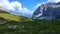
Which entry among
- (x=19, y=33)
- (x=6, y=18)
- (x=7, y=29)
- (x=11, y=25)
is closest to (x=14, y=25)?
(x=11, y=25)

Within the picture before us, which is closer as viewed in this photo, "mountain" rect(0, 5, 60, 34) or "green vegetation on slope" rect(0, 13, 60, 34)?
"green vegetation on slope" rect(0, 13, 60, 34)

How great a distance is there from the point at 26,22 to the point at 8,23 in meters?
20.3

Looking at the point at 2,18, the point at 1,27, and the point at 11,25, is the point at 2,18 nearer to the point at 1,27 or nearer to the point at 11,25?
the point at 1,27

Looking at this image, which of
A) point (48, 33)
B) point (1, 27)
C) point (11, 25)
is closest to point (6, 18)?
point (1, 27)

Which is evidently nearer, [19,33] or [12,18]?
[19,33]

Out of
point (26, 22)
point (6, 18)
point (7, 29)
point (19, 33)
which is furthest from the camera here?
point (26, 22)

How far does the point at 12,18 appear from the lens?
89.7 metres

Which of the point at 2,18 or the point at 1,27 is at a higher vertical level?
the point at 2,18

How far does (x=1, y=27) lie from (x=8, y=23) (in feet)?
28.8

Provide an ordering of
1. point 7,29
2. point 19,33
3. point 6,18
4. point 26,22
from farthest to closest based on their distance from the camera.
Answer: point 26,22 < point 7,29 < point 6,18 < point 19,33

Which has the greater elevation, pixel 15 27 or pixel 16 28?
pixel 15 27

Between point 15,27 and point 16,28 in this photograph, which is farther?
point 15,27

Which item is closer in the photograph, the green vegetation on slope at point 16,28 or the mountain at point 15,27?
the green vegetation on slope at point 16,28

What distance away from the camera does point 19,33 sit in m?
79.9
